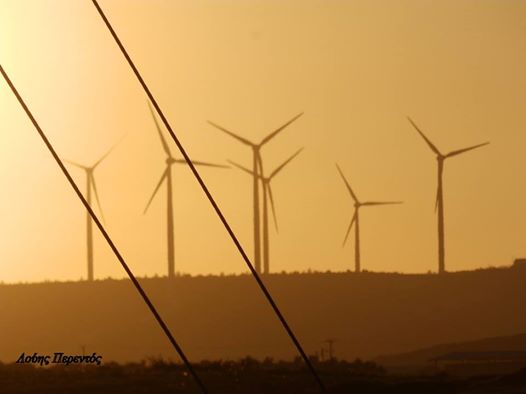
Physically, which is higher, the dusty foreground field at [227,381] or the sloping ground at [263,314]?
the sloping ground at [263,314]

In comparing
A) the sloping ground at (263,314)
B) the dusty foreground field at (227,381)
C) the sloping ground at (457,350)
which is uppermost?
the sloping ground at (263,314)

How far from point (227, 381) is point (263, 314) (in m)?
107

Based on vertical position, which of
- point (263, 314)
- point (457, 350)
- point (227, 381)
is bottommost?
point (227, 381)

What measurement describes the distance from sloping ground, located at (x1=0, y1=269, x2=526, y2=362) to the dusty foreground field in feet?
247

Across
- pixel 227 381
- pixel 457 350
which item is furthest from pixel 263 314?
pixel 227 381

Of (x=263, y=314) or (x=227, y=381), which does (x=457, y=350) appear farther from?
(x=227, y=381)

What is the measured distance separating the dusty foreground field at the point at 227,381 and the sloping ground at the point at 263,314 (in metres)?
75.3

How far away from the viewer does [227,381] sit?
74500 mm

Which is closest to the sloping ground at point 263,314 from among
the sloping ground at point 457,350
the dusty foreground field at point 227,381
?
the sloping ground at point 457,350

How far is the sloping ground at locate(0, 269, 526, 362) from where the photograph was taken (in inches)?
6521

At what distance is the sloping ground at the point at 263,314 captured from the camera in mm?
165625

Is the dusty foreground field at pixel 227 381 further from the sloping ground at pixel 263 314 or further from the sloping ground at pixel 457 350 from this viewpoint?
the sloping ground at pixel 263 314

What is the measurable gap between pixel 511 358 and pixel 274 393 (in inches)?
2186

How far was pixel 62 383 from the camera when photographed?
243 ft
